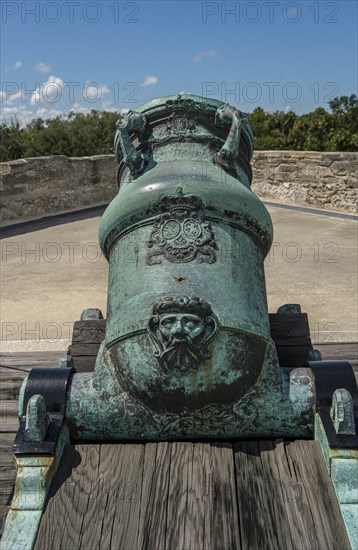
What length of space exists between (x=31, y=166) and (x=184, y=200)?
835 centimetres

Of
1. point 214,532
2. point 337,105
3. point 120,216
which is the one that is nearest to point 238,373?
point 214,532

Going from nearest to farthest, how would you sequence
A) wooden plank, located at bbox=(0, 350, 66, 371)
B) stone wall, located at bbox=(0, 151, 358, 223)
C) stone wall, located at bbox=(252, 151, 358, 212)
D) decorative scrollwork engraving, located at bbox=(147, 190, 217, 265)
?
decorative scrollwork engraving, located at bbox=(147, 190, 217, 265) < wooden plank, located at bbox=(0, 350, 66, 371) < stone wall, located at bbox=(0, 151, 358, 223) < stone wall, located at bbox=(252, 151, 358, 212)

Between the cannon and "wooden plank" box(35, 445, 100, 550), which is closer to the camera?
"wooden plank" box(35, 445, 100, 550)

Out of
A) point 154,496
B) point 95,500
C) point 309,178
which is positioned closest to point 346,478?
point 154,496

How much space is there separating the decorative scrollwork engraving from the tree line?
12.9 metres

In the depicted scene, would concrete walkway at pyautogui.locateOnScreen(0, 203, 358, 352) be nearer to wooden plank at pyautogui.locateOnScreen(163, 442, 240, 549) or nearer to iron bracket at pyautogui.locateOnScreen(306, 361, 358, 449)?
iron bracket at pyautogui.locateOnScreen(306, 361, 358, 449)

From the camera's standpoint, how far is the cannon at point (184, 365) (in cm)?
170

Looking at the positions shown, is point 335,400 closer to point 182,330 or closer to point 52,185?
point 182,330

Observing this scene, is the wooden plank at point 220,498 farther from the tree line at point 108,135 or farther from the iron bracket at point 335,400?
the tree line at point 108,135

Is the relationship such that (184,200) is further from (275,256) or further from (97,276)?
(275,256)

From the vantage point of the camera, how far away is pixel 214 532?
1.60 m

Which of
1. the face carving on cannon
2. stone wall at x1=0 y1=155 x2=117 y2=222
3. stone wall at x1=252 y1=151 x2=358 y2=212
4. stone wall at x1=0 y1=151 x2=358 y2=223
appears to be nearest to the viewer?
the face carving on cannon

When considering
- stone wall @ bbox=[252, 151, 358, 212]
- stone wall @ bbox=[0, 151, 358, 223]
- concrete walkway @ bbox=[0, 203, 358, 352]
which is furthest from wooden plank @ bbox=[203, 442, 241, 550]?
stone wall @ bbox=[252, 151, 358, 212]

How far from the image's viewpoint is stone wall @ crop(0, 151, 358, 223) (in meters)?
9.68
